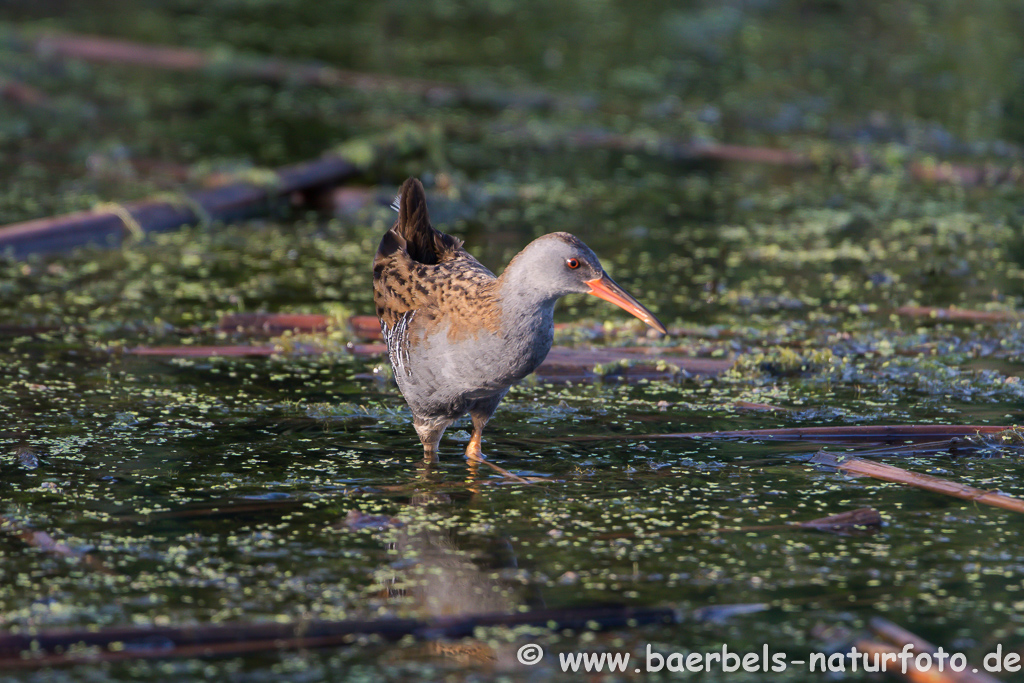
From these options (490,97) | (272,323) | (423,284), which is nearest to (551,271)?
(423,284)

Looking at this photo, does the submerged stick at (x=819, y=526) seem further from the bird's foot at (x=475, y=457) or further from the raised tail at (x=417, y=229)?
the raised tail at (x=417, y=229)

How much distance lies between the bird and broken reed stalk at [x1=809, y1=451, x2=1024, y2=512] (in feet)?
3.03

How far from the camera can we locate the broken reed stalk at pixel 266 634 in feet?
10.8

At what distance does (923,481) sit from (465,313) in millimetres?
1753

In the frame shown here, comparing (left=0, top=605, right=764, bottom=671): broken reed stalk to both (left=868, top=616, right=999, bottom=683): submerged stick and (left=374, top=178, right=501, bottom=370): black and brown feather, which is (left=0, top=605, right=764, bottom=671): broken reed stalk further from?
(left=374, top=178, right=501, bottom=370): black and brown feather

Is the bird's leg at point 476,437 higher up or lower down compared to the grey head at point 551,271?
lower down

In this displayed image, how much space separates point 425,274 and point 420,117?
21.8 ft

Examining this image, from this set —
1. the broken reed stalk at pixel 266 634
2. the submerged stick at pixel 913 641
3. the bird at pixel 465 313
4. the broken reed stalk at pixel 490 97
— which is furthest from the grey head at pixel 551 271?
the broken reed stalk at pixel 490 97

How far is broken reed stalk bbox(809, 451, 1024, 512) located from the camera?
14.5 ft

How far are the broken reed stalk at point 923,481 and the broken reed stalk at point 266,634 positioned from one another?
4.48ft

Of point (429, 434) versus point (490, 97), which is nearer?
point (429, 434)

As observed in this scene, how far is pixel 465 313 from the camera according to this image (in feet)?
15.4

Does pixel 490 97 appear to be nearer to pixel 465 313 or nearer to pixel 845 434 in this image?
pixel 845 434

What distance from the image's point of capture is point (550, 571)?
3.94 metres
